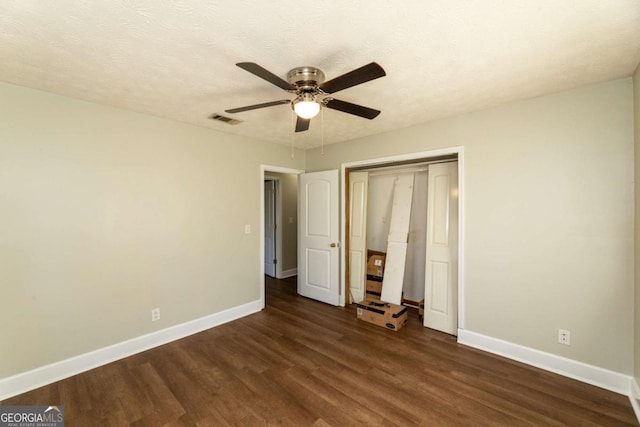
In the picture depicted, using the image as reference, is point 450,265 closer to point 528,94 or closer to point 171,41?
point 528,94

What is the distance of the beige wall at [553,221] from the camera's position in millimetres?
2113

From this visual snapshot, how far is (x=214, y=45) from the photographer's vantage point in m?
1.62

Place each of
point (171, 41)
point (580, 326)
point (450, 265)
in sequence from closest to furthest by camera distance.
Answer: point (171, 41)
point (580, 326)
point (450, 265)

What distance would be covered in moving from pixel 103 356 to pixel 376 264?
3.22 metres

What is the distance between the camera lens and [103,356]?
2525mm

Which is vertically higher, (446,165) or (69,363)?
(446,165)

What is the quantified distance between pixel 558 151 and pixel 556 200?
1.38ft

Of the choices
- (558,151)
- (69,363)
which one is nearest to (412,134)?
(558,151)

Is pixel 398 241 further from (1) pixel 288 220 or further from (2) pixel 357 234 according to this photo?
(1) pixel 288 220

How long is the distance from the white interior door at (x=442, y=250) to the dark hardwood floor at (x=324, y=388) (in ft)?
1.01

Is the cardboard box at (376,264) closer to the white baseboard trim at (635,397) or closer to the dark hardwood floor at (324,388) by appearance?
the dark hardwood floor at (324,388)

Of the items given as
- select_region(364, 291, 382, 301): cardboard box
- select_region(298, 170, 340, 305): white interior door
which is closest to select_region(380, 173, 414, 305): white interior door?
select_region(364, 291, 382, 301): cardboard box

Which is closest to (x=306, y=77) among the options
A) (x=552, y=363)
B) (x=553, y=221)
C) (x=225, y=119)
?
(x=225, y=119)

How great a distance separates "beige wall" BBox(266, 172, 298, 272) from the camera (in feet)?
18.0
